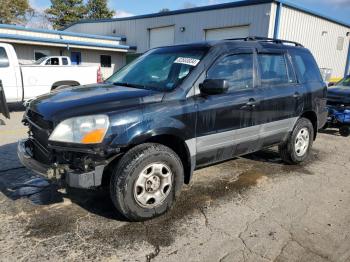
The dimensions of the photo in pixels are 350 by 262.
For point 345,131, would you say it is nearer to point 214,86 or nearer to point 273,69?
point 273,69

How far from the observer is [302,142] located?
18.6 ft

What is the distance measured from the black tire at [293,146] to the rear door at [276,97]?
144mm

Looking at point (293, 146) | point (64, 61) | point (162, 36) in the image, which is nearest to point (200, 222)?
point (293, 146)

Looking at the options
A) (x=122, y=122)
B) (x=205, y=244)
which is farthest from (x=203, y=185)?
(x=122, y=122)

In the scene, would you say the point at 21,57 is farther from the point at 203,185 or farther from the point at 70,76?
the point at 203,185

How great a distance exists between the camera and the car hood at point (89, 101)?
129 inches

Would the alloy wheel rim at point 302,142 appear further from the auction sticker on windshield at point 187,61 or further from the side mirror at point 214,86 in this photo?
the auction sticker on windshield at point 187,61

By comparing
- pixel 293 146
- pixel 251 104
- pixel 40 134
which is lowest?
pixel 293 146

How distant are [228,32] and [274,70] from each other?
1494cm

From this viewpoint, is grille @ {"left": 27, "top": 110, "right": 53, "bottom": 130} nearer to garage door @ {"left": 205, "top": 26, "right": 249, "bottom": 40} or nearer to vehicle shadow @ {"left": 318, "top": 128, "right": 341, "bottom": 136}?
vehicle shadow @ {"left": 318, "top": 128, "right": 341, "bottom": 136}

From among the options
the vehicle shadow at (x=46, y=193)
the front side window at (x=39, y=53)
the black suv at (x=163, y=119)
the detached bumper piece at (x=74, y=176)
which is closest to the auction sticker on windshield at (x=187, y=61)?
the black suv at (x=163, y=119)

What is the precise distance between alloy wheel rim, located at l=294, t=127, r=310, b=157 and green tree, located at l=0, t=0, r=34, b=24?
4163cm

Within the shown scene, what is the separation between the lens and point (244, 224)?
11.8 feet

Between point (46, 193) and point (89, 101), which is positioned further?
point (46, 193)
